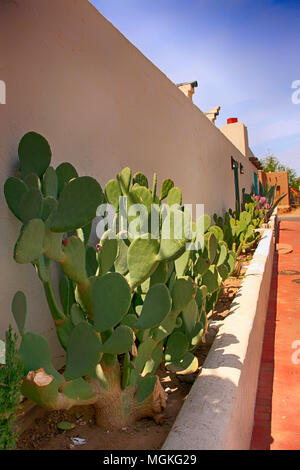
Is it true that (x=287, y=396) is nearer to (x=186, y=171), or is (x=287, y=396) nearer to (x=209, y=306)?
A: (x=209, y=306)

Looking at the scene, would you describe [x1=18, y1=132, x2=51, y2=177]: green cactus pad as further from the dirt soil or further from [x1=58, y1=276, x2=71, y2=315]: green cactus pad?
the dirt soil

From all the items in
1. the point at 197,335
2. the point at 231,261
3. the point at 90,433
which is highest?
the point at 231,261

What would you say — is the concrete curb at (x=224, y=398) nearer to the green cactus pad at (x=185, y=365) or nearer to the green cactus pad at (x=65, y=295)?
the green cactus pad at (x=185, y=365)

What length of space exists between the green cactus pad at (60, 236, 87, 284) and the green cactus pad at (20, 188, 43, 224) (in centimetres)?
18

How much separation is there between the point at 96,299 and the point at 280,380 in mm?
1743

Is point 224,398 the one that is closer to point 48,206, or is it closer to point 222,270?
point 48,206

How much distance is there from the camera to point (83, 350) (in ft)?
4.73

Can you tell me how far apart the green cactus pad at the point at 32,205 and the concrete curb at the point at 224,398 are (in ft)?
2.94

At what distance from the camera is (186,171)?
4836mm

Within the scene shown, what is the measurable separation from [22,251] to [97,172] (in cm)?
139

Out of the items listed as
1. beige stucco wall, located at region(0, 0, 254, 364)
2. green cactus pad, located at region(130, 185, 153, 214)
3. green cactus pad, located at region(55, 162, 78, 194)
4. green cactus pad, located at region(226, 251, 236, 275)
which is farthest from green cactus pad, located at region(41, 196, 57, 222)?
green cactus pad, located at region(226, 251, 236, 275)

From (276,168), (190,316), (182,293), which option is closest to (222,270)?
(190,316)

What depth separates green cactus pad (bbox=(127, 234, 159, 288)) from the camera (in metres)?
1.59
